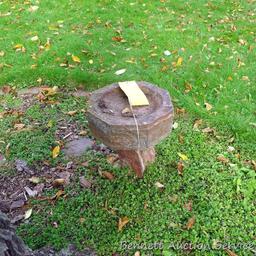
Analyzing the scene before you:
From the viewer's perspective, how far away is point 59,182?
11.4 ft

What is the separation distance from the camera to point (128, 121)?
2.87 meters

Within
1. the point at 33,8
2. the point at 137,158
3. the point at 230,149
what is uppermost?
the point at 137,158

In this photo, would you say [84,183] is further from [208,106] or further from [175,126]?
[208,106]

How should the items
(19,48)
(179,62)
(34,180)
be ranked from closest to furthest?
(34,180) < (179,62) < (19,48)

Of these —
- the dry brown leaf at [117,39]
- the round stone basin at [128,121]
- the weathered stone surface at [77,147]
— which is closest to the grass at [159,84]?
the dry brown leaf at [117,39]

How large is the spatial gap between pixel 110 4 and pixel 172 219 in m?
4.74

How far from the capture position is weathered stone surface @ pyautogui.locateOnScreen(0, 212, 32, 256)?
215 centimetres

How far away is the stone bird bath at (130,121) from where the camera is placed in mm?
2881

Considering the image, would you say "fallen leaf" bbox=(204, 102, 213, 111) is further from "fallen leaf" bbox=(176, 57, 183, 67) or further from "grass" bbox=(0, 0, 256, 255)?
"fallen leaf" bbox=(176, 57, 183, 67)

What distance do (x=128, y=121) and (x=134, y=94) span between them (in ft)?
1.30

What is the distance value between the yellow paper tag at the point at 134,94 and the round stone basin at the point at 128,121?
0.04 m

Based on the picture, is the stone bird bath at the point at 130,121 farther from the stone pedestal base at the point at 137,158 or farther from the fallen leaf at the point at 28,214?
the fallen leaf at the point at 28,214

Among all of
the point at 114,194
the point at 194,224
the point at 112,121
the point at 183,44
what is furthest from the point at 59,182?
the point at 183,44

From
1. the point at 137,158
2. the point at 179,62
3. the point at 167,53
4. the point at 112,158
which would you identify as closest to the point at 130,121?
the point at 137,158
